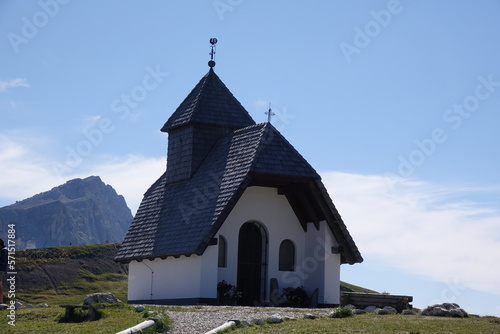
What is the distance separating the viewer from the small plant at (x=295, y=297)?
108 ft

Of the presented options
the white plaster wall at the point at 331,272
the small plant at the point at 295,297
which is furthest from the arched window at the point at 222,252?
the white plaster wall at the point at 331,272

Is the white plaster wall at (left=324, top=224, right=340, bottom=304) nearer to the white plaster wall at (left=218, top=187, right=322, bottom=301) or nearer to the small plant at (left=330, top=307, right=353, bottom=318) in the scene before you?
the white plaster wall at (left=218, top=187, right=322, bottom=301)

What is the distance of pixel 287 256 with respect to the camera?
34.2m

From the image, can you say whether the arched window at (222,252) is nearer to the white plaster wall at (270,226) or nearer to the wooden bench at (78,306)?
the white plaster wall at (270,226)

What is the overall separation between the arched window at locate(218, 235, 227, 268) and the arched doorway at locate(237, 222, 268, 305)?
712 millimetres

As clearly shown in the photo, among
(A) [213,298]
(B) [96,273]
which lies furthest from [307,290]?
(B) [96,273]

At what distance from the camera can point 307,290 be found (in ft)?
111

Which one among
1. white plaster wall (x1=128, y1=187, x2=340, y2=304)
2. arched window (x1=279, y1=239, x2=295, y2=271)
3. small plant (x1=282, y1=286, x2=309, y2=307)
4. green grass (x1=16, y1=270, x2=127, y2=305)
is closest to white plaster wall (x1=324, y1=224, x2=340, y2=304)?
white plaster wall (x1=128, y1=187, x2=340, y2=304)

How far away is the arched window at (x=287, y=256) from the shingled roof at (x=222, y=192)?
1043 mm

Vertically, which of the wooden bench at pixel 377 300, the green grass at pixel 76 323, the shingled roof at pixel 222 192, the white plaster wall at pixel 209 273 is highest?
the shingled roof at pixel 222 192

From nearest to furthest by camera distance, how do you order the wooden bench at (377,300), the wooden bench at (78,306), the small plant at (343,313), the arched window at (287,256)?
the wooden bench at (78,306) → the small plant at (343,313) → the wooden bench at (377,300) → the arched window at (287,256)

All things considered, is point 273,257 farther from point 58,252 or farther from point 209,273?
point 58,252

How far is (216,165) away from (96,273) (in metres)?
36.5

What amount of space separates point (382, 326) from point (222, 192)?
39.1 ft
